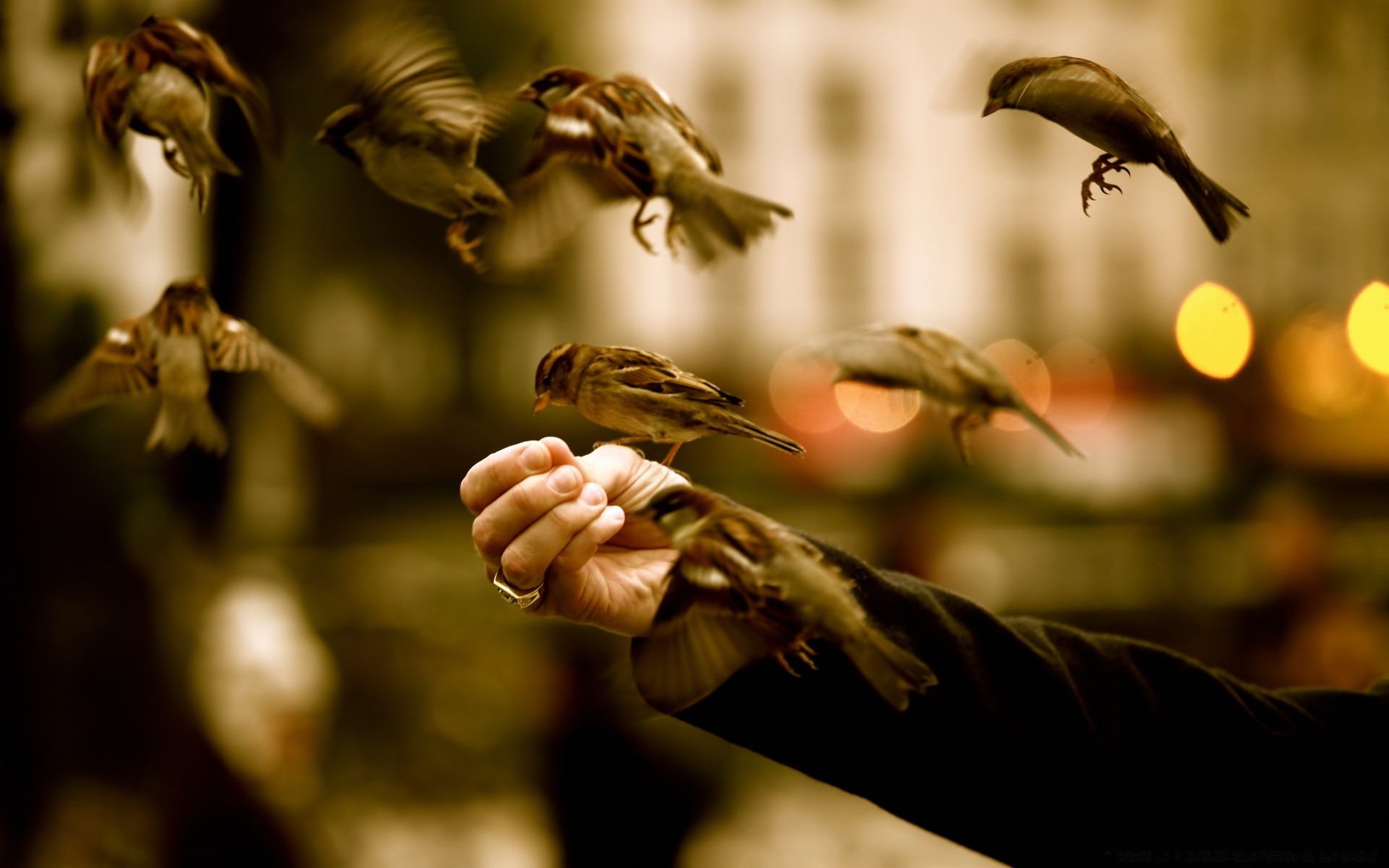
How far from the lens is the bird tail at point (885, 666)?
1157 mm

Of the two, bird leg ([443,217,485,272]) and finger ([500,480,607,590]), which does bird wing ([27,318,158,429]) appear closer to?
bird leg ([443,217,485,272])

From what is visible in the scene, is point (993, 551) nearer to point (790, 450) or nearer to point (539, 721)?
point (539, 721)

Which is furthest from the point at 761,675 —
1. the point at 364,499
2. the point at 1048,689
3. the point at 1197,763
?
the point at 364,499

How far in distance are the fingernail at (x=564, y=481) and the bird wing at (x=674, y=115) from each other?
19.1 inches

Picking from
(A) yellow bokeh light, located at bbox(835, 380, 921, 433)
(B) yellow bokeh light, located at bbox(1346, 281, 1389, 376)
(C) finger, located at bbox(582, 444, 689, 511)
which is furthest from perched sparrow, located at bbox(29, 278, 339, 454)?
(B) yellow bokeh light, located at bbox(1346, 281, 1389, 376)

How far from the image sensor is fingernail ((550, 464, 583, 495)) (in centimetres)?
155

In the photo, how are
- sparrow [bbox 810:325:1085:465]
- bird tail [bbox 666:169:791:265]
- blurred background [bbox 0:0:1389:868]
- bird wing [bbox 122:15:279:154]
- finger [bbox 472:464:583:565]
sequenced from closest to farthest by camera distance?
sparrow [bbox 810:325:1085:465] → bird tail [bbox 666:169:791:265] → bird wing [bbox 122:15:279:154] → finger [bbox 472:464:583:565] → blurred background [bbox 0:0:1389:868]

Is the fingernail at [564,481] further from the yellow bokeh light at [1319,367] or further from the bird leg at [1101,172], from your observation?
the yellow bokeh light at [1319,367]

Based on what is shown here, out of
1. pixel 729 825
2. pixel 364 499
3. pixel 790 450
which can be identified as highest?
pixel 790 450

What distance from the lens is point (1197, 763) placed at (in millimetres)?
2100

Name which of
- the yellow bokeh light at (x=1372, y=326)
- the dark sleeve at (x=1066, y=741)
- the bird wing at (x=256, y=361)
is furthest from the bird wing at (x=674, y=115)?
the yellow bokeh light at (x=1372, y=326)

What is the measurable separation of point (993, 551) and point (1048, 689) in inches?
471

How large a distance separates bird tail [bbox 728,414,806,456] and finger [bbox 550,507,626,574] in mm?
344

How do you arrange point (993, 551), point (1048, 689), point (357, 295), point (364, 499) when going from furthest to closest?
point (364, 499), point (357, 295), point (993, 551), point (1048, 689)
